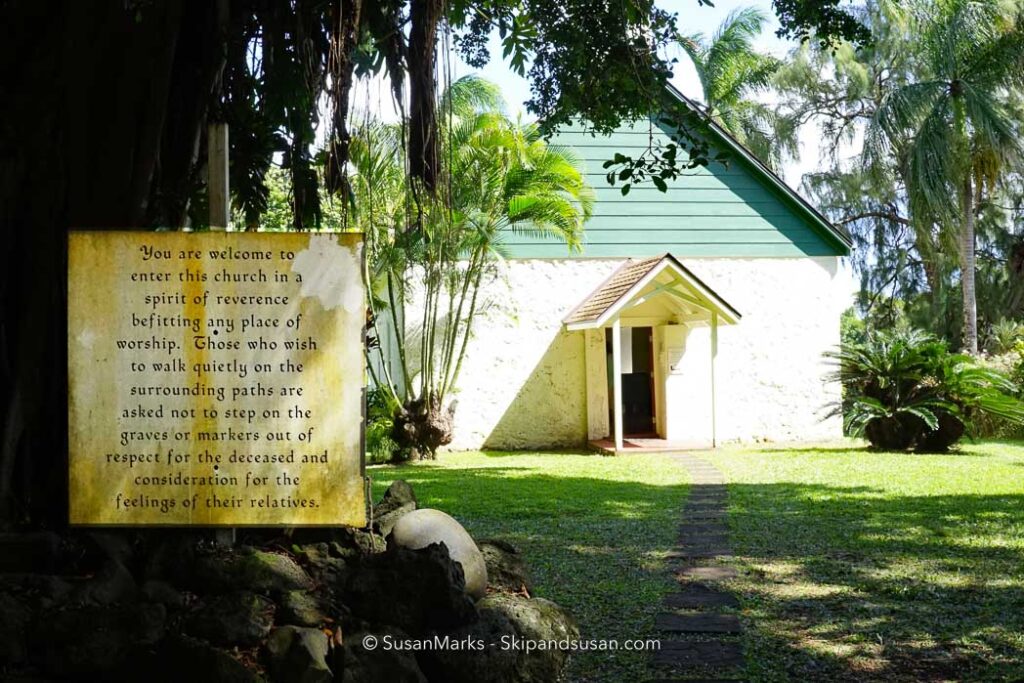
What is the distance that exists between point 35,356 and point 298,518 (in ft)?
5.50

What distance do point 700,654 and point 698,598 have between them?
1254mm

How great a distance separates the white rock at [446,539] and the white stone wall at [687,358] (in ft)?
45.4

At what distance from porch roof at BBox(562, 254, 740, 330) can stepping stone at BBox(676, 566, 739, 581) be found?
33.4 feet

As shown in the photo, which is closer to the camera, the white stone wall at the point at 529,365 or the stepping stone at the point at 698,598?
the stepping stone at the point at 698,598

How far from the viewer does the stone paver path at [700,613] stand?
5.37 metres

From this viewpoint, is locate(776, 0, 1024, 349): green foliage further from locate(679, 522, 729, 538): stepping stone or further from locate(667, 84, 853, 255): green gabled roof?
locate(679, 522, 729, 538): stepping stone

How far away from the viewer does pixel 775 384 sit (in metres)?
20.5

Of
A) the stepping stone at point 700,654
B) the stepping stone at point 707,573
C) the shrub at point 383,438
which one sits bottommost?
the stepping stone at point 700,654

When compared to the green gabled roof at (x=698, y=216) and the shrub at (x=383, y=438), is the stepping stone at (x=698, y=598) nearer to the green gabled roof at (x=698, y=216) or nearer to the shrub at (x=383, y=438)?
the shrub at (x=383, y=438)

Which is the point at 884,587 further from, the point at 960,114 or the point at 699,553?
the point at 960,114

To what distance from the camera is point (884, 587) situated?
704 centimetres

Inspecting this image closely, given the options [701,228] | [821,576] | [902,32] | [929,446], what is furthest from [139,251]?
[902,32]

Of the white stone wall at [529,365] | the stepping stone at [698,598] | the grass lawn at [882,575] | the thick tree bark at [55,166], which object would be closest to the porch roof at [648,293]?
the white stone wall at [529,365]

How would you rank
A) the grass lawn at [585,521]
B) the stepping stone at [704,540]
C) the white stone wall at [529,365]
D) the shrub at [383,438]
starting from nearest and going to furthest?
the grass lawn at [585,521]
the stepping stone at [704,540]
the shrub at [383,438]
the white stone wall at [529,365]
